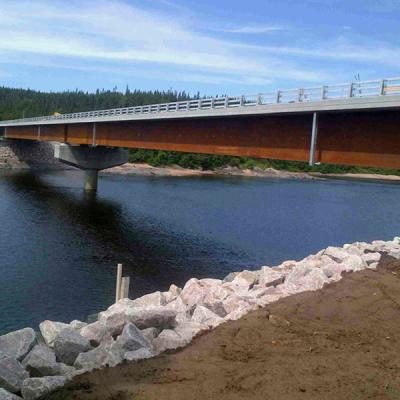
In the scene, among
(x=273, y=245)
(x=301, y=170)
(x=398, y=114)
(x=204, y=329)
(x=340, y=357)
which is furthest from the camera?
(x=301, y=170)

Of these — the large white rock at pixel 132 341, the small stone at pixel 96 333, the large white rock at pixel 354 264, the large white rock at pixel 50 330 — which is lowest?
the large white rock at pixel 50 330

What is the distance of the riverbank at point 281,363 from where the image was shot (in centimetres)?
808

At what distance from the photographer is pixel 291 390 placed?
809 centimetres

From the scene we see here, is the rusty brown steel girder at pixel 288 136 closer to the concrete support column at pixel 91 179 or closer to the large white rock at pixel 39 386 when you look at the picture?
the large white rock at pixel 39 386

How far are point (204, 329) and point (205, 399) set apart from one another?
318 cm

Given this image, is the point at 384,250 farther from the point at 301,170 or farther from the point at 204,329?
the point at 301,170

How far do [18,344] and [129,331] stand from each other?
2246 millimetres

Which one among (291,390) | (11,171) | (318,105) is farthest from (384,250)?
(11,171)

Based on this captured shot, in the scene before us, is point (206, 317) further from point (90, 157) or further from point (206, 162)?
point (206, 162)

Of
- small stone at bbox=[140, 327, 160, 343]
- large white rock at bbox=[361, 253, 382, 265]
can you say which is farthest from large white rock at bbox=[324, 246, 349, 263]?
small stone at bbox=[140, 327, 160, 343]

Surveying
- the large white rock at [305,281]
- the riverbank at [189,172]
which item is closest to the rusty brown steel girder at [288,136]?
the large white rock at [305,281]

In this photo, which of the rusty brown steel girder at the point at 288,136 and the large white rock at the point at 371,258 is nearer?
the large white rock at the point at 371,258

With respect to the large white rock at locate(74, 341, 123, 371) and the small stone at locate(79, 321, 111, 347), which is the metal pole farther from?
the large white rock at locate(74, 341, 123, 371)

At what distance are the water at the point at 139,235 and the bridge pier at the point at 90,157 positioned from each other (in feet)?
8.82
